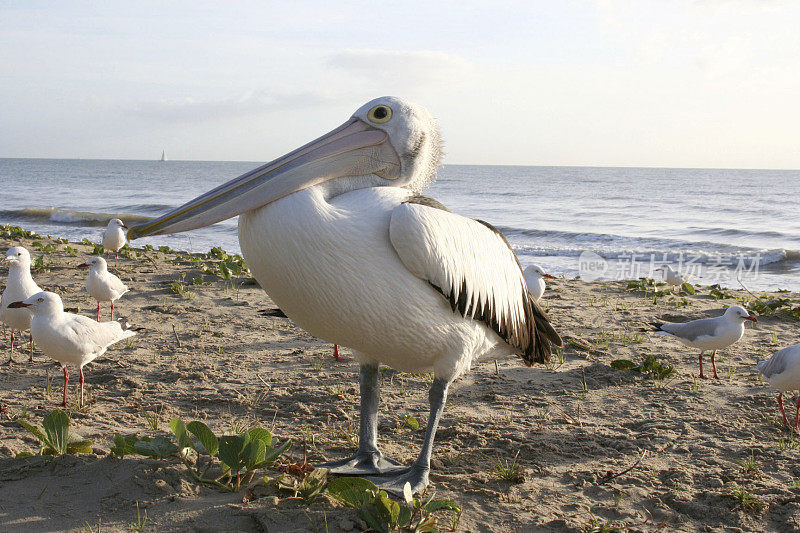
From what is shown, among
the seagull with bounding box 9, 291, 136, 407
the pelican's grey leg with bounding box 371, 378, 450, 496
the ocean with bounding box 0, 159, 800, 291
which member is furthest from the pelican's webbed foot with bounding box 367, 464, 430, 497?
the ocean with bounding box 0, 159, 800, 291

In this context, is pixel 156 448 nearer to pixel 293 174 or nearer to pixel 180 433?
pixel 180 433

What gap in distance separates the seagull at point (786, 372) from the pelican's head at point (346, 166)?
2.51 m

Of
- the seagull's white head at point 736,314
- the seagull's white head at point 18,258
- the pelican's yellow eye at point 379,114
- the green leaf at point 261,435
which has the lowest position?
the green leaf at point 261,435

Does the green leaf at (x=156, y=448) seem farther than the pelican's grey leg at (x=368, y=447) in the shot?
No

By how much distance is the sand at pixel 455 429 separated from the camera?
2420 mm

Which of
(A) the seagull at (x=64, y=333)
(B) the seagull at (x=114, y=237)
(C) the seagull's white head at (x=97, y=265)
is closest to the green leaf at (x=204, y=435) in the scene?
(A) the seagull at (x=64, y=333)

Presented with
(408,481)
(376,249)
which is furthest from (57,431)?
(376,249)

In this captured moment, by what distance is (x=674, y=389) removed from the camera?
418cm

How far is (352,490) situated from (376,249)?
848 millimetres

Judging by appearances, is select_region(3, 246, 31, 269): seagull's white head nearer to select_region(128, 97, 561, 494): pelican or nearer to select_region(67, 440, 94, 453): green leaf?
select_region(67, 440, 94, 453): green leaf

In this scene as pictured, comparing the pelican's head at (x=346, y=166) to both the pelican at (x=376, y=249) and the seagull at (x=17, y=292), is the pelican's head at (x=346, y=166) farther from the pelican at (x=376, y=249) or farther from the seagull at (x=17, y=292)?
the seagull at (x=17, y=292)

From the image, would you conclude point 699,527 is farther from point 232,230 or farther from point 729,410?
point 232,230

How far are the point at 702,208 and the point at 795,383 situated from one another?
24.4 metres

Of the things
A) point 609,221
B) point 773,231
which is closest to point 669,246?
point 773,231
